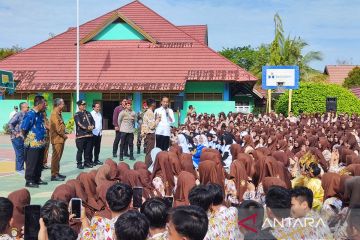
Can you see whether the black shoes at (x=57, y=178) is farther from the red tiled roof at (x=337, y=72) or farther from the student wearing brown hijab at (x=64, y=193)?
the red tiled roof at (x=337, y=72)

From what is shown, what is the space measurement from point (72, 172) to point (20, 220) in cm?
615

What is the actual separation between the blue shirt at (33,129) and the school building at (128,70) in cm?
1678

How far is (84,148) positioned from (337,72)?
44.7m

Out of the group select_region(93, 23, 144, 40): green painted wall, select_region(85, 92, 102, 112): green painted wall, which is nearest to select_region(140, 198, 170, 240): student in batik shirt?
select_region(85, 92, 102, 112): green painted wall

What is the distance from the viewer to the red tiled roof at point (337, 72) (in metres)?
50.3

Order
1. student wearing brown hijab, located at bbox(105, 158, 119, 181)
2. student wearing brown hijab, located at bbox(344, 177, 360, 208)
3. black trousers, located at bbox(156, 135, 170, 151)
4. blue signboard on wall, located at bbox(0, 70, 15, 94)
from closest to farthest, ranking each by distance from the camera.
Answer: student wearing brown hijab, located at bbox(344, 177, 360, 208) → student wearing brown hijab, located at bbox(105, 158, 119, 181) → black trousers, located at bbox(156, 135, 170, 151) → blue signboard on wall, located at bbox(0, 70, 15, 94)

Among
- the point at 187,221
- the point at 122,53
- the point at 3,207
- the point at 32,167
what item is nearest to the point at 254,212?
the point at 187,221

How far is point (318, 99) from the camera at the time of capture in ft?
87.7

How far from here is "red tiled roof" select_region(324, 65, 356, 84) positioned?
50.3 m

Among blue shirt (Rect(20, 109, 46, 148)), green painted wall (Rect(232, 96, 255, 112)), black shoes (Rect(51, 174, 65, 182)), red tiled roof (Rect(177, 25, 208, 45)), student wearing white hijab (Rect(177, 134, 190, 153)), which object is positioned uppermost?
red tiled roof (Rect(177, 25, 208, 45))

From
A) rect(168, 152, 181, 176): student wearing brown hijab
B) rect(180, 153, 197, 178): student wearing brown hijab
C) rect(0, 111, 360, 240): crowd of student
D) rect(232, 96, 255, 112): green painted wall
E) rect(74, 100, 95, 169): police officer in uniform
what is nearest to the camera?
rect(0, 111, 360, 240): crowd of student

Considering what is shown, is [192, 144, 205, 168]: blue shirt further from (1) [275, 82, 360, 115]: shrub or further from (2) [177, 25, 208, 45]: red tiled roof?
(2) [177, 25, 208, 45]: red tiled roof

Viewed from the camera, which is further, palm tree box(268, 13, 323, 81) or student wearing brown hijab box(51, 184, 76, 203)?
palm tree box(268, 13, 323, 81)

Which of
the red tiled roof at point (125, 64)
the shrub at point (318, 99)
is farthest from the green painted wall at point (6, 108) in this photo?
the shrub at point (318, 99)
